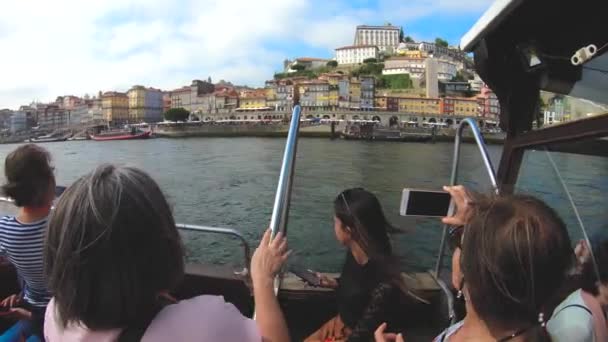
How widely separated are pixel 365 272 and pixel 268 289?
753mm

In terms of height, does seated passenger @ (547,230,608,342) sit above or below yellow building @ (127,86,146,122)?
below

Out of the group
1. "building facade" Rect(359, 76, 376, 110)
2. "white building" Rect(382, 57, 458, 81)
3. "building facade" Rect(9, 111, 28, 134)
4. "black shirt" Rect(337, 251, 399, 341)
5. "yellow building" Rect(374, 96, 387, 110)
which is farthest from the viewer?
"building facade" Rect(9, 111, 28, 134)

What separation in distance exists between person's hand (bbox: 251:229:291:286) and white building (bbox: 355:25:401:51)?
413 ft

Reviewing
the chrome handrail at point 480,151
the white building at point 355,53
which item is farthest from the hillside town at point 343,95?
the chrome handrail at point 480,151

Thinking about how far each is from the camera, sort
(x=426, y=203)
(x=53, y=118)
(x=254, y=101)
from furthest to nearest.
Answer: (x=53, y=118), (x=254, y=101), (x=426, y=203)

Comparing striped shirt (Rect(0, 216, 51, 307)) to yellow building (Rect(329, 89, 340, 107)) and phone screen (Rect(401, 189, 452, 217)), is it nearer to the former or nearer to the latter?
phone screen (Rect(401, 189, 452, 217))

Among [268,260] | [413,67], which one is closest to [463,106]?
[413,67]

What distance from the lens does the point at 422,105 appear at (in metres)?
91.6

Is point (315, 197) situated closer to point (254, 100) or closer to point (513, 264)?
point (513, 264)

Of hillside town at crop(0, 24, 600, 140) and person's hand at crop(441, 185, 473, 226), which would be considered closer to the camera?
person's hand at crop(441, 185, 473, 226)

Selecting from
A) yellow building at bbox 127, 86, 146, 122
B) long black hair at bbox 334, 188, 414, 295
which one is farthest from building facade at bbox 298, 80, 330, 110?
long black hair at bbox 334, 188, 414, 295

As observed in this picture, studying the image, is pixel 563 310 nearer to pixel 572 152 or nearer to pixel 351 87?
pixel 572 152

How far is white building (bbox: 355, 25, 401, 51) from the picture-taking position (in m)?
124

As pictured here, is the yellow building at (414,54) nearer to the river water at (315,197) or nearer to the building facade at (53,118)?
the building facade at (53,118)
